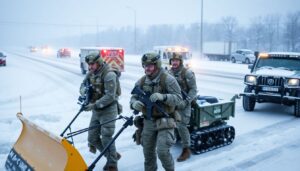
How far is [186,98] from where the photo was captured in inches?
271

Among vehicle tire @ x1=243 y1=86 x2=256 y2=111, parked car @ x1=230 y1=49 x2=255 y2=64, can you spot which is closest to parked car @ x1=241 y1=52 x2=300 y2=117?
vehicle tire @ x1=243 y1=86 x2=256 y2=111

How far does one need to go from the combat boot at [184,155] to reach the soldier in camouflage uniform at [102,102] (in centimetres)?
148

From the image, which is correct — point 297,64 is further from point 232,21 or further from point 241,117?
point 232,21

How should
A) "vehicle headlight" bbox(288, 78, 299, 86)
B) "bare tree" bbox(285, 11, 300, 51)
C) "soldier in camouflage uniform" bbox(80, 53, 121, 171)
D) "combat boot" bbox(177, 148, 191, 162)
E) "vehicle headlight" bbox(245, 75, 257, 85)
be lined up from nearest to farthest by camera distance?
"soldier in camouflage uniform" bbox(80, 53, 121, 171) < "combat boot" bbox(177, 148, 191, 162) < "vehicle headlight" bbox(288, 78, 299, 86) < "vehicle headlight" bbox(245, 75, 257, 85) < "bare tree" bbox(285, 11, 300, 51)

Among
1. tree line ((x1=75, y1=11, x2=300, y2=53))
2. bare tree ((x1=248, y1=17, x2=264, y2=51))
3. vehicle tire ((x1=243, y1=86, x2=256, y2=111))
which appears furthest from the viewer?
bare tree ((x1=248, y1=17, x2=264, y2=51))

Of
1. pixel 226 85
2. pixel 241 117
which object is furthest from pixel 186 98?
pixel 226 85

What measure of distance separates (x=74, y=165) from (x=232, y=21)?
10225 centimetres

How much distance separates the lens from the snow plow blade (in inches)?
177

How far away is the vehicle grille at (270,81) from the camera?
36.9 feet

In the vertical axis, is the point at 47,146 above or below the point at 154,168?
above

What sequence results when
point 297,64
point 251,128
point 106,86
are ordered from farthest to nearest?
point 297,64 < point 251,128 < point 106,86

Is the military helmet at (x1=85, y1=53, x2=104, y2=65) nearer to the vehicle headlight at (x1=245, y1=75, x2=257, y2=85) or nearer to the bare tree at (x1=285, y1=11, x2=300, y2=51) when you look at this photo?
the vehicle headlight at (x1=245, y1=75, x2=257, y2=85)

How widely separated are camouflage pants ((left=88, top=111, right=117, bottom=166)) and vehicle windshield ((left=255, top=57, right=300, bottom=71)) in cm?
814

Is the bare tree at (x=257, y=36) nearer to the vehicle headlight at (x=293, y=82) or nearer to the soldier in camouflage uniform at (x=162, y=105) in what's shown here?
the vehicle headlight at (x=293, y=82)
